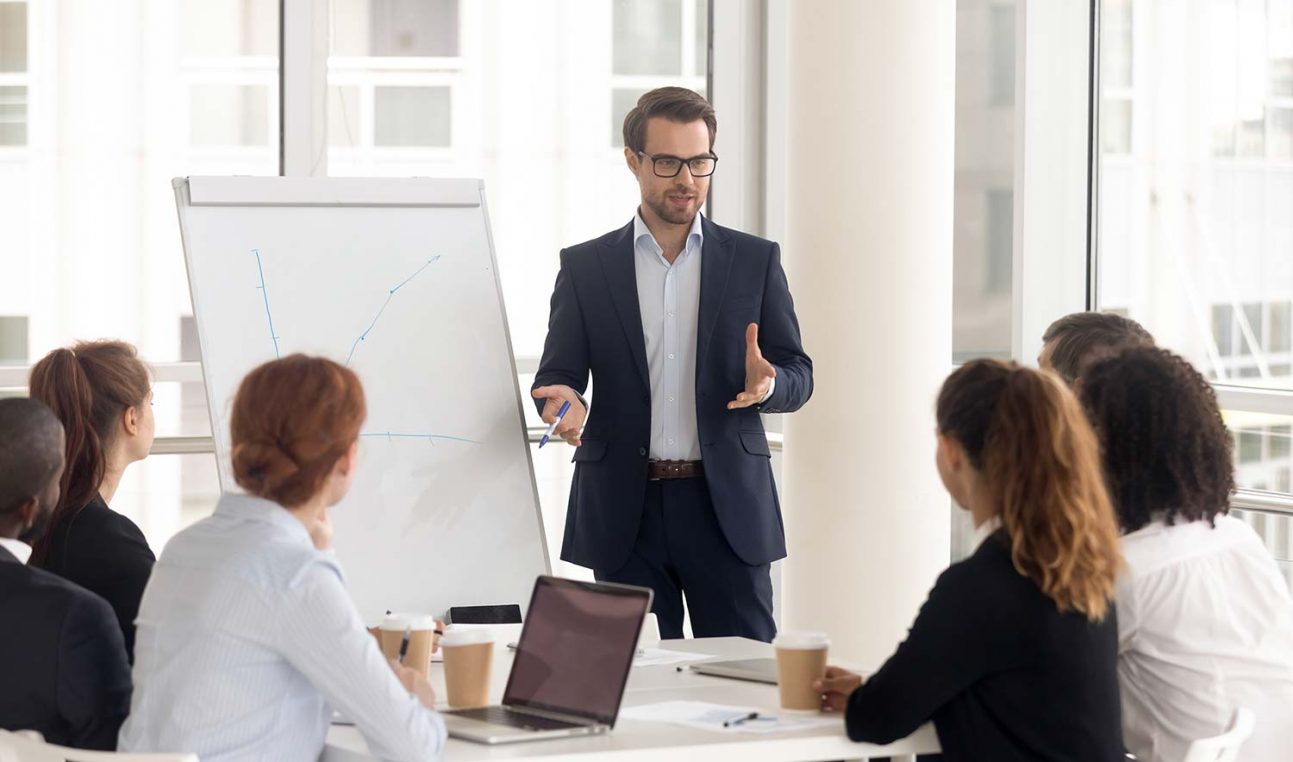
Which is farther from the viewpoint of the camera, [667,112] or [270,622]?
[667,112]

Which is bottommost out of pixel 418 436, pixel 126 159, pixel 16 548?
pixel 16 548

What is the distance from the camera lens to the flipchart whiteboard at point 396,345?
329 centimetres

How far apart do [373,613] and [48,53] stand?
2.73m

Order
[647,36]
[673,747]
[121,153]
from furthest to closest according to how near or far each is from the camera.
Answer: [647,36] → [121,153] → [673,747]

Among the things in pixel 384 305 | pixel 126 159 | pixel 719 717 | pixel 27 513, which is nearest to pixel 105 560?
pixel 27 513

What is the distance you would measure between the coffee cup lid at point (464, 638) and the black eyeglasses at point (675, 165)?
143 cm

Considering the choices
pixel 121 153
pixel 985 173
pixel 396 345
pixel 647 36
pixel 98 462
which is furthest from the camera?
pixel 647 36

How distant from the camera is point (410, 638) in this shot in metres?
2.29

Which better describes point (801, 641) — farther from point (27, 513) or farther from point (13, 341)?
point (13, 341)

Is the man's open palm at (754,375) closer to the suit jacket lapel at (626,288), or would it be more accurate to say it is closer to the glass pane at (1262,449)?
the suit jacket lapel at (626,288)

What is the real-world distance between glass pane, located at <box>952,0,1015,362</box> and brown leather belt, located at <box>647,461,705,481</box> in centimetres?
245

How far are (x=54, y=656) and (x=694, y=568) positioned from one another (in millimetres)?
1558

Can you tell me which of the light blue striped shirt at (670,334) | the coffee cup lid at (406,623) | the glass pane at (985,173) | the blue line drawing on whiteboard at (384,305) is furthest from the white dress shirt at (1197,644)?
the glass pane at (985,173)

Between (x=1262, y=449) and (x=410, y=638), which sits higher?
(x=1262, y=449)
